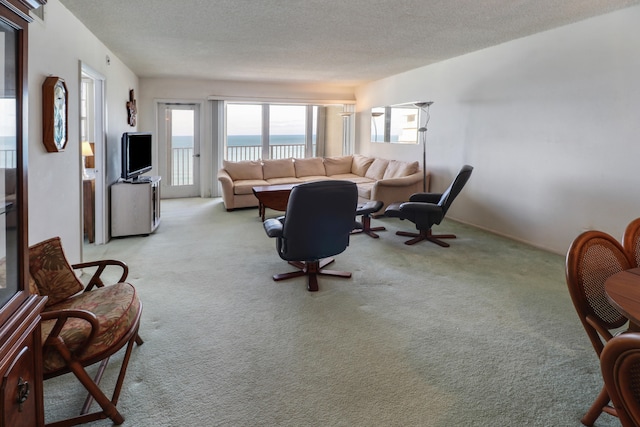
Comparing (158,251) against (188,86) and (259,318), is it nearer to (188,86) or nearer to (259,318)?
(259,318)

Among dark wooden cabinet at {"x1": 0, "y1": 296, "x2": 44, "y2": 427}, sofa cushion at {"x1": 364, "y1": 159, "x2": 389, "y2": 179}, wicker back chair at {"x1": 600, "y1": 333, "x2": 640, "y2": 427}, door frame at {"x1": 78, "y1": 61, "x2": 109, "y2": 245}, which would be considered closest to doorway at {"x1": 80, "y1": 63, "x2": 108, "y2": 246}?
door frame at {"x1": 78, "y1": 61, "x2": 109, "y2": 245}

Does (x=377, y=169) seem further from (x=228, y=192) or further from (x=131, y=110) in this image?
(x=131, y=110)

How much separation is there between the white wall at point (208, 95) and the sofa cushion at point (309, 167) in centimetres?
141

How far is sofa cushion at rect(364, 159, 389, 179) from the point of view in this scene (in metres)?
7.18

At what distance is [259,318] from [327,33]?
3.03 metres

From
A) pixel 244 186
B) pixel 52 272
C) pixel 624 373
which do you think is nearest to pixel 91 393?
pixel 52 272

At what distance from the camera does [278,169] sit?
24.7 feet

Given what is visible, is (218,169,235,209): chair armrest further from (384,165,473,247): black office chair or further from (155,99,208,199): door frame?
(384,165,473,247): black office chair

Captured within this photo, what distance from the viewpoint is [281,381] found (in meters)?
2.09

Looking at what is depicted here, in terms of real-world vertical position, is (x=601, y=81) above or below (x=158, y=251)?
above

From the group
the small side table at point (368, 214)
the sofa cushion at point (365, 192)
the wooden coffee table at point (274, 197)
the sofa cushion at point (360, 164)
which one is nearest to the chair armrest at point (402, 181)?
the sofa cushion at point (365, 192)

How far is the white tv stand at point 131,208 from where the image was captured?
16.1 feet

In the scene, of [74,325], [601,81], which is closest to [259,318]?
[74,325]

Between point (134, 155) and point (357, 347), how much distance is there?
13.4 feet
